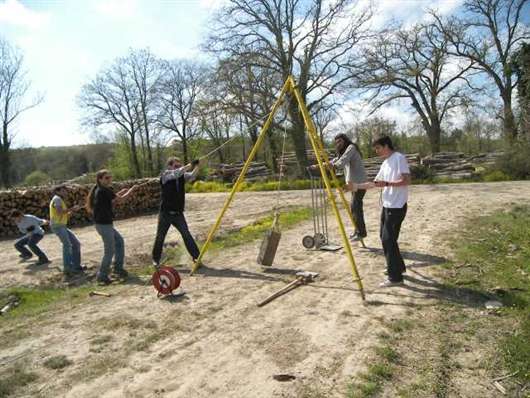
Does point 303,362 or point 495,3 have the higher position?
point 495,3

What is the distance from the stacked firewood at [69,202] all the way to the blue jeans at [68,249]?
21.6 ft

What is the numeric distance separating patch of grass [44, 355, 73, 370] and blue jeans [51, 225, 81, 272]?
409 centimetres

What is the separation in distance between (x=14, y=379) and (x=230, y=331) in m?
2.06

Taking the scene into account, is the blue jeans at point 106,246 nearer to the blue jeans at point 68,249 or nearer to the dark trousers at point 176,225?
the dark trousers at point 176,225

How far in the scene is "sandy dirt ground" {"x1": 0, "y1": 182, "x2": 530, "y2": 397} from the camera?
12.5 ft

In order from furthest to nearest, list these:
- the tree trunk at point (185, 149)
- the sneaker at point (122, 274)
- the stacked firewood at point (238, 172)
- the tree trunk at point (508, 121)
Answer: the tree trunk at point (185, 149), the stacked firewood at point (238, 172), the tree trunk at point (508, 121), the sneaker at point (122, 274)

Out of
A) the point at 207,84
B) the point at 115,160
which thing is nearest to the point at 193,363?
the point at 207,84

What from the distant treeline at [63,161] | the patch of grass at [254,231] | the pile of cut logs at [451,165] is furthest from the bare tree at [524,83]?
the distant treeline at [63,161]

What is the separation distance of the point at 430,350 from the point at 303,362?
3.93 feet

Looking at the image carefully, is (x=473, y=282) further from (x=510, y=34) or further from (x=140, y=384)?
(x=510, y=34)

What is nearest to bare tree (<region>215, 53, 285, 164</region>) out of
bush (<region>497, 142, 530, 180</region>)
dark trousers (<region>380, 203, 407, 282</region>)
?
bush (<region>497, 142, 530, 180</region>)

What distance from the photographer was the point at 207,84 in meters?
26.1

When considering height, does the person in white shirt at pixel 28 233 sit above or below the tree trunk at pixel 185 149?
below

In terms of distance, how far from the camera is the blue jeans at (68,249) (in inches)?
323
